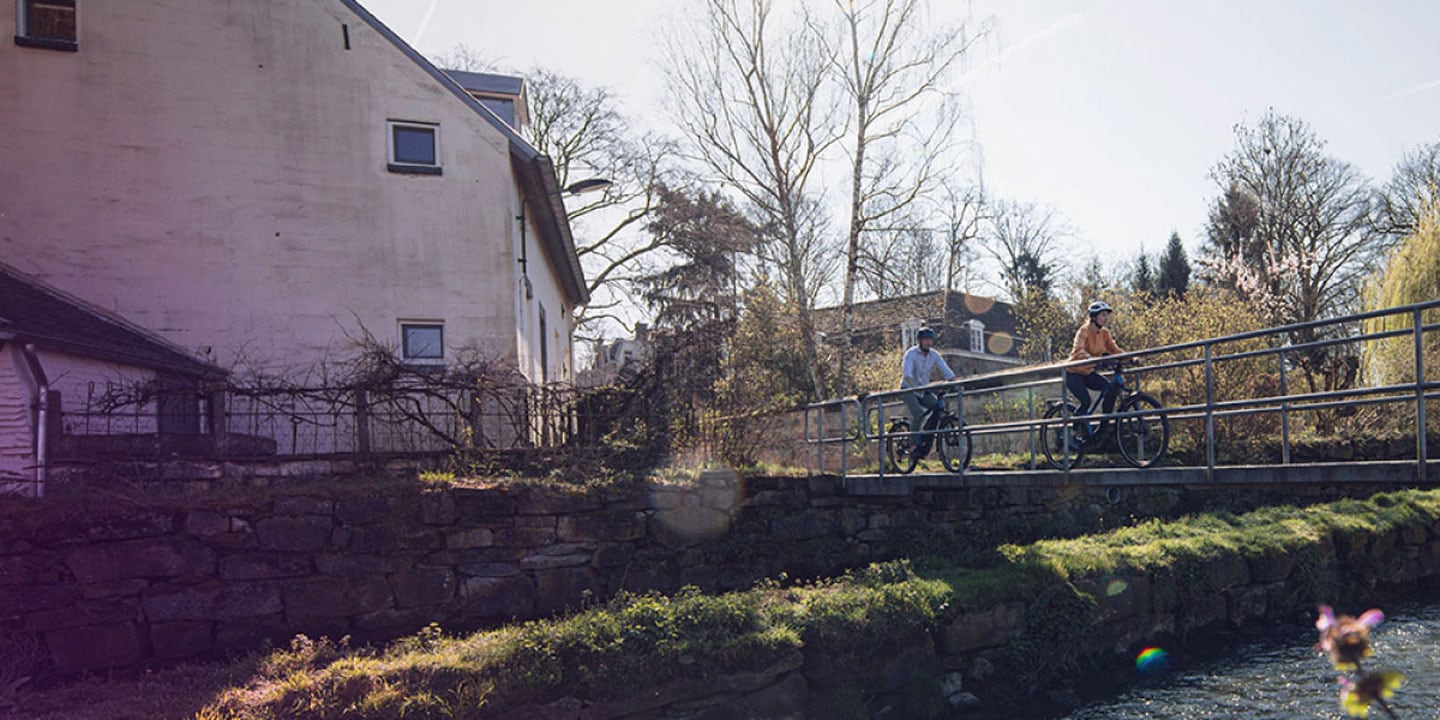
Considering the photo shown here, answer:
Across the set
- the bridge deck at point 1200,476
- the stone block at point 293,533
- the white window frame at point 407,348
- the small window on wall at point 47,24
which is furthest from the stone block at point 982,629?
the small window on wall at point 47,24

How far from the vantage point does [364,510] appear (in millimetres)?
9164

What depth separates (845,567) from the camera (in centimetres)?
1177

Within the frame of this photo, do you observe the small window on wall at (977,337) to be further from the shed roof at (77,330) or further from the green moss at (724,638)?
the shed roof at (77,330)

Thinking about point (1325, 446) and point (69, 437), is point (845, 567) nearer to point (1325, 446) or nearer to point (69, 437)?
point (69, 437)

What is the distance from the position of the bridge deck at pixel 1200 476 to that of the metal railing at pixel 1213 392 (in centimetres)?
10

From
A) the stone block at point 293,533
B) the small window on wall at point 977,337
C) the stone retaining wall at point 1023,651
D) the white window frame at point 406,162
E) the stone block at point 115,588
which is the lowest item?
the stone retaining wall at point 1023,651

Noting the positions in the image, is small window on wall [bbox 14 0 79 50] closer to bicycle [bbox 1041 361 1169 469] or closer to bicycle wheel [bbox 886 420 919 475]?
bicycle wheel [bbox 886 420 919 475]

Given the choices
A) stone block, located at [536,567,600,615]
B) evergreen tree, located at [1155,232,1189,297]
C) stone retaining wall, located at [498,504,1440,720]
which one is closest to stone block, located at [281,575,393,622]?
stone block, located at [536,567,600,615]

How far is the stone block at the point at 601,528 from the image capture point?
9914 millimetres

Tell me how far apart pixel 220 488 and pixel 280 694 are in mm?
3072

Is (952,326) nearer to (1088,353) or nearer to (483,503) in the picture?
(1088,353)

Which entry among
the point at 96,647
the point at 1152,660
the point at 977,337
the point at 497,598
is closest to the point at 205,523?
the point at 96,647

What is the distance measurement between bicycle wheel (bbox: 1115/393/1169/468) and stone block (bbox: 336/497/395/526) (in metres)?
7.34

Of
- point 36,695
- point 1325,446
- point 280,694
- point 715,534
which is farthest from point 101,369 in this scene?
point 1325,446
